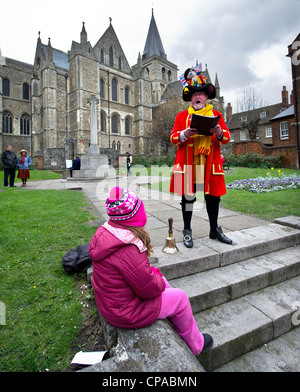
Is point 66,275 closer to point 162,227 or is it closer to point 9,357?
point 9,357

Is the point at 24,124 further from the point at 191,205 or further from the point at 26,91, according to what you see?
the point at 191,205

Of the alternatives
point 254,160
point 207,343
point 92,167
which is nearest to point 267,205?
point 207,343

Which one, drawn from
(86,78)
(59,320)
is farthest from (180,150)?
(86,78)

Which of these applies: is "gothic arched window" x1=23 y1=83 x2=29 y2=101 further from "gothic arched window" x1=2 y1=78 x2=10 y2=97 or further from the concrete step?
the concrete step

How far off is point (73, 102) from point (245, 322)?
102ft

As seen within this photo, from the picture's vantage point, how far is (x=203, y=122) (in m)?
2.33

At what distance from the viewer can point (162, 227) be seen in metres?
3.82

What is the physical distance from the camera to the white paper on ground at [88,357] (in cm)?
141

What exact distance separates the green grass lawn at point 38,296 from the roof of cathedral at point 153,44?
51.1m

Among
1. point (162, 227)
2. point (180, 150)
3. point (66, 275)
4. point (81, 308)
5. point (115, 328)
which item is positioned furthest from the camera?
point (162, 227)

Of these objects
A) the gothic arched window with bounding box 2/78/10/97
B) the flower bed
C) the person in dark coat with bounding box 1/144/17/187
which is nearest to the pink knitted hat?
the flower bed

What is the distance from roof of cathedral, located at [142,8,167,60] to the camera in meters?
45.5

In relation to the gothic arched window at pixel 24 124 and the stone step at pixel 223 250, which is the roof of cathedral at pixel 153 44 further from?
the stone step at pixel 223 250
